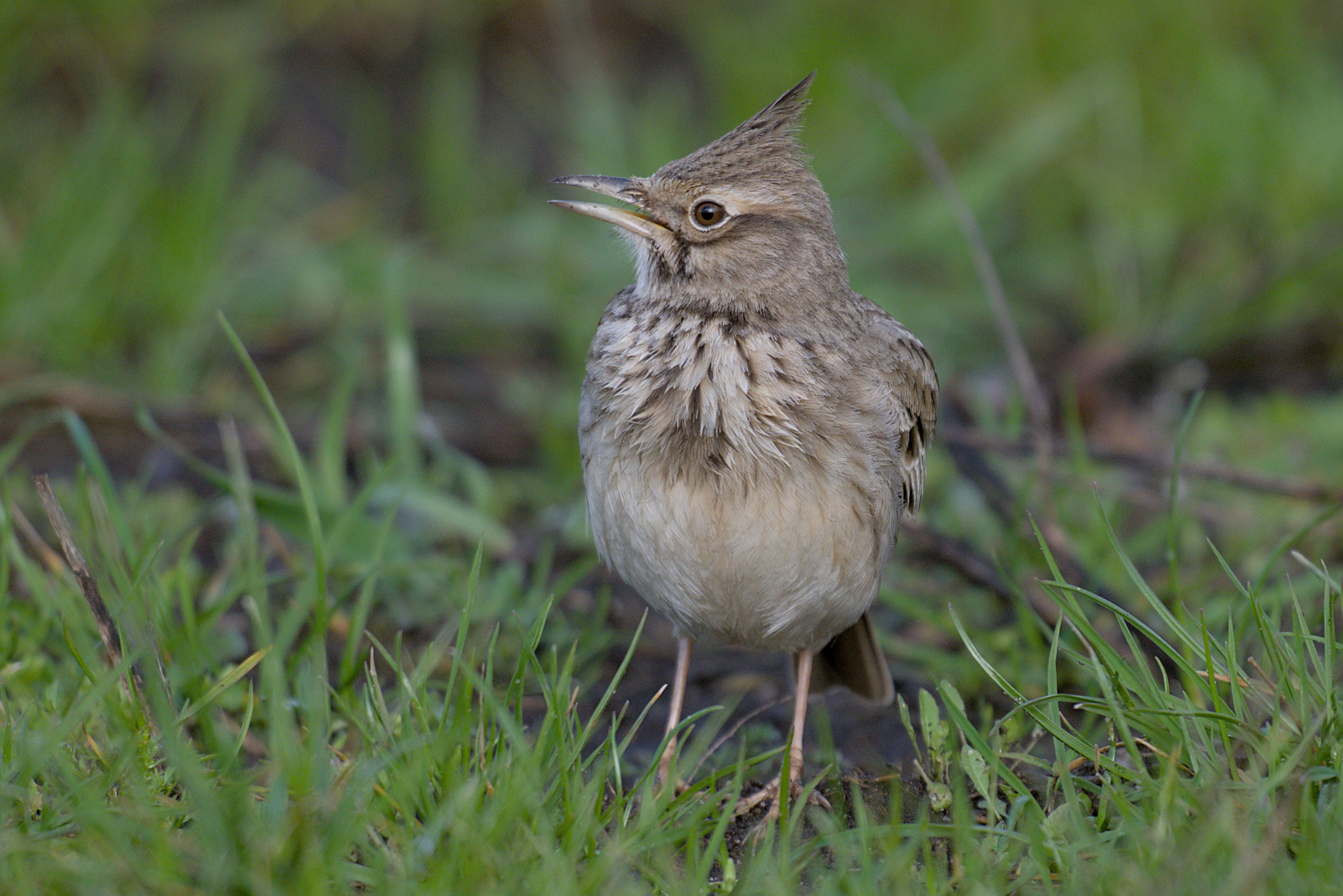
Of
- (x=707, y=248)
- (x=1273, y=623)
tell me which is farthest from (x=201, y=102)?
(x=1273, y=623)

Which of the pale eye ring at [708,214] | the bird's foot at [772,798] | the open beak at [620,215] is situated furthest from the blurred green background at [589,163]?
the bird's foot at [772,798]

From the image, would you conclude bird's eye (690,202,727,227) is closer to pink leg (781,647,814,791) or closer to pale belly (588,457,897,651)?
pale belly (588,457,897,651)

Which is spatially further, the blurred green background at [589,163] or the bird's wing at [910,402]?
the blurred green background at [589,163]

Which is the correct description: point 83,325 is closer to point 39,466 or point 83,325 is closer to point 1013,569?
point 39,466

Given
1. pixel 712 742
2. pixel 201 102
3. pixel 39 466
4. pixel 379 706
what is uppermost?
pixel 201 102

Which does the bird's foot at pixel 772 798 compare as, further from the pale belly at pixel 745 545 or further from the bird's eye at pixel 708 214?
the bird's eye at pixel 708 214

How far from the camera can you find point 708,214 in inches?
150

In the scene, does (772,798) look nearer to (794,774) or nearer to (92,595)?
(794,774)

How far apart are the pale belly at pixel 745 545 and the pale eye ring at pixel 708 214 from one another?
771 millimetres

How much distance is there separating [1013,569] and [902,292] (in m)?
Answer: 3.37

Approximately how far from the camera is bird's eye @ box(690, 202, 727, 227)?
3.80 meters

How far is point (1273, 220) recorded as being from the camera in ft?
24.3

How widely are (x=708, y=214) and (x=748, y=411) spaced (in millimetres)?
683

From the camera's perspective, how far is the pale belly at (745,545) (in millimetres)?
3496
